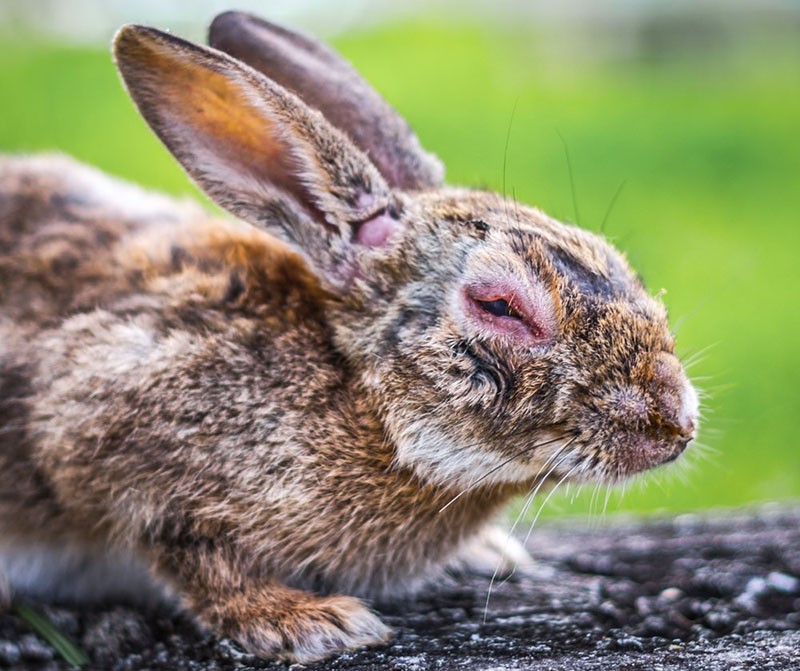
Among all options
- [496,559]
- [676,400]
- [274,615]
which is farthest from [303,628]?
[676,400]

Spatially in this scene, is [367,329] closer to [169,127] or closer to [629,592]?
[169,127]

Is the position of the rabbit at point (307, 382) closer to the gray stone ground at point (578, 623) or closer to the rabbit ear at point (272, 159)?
the rabbit ear at point (272, 159)

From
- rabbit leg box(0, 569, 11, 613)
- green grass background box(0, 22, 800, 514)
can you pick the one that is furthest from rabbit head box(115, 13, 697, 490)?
rabbit leg box(0, 569, 11, 613)

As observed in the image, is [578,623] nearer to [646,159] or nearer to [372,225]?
[372,225]

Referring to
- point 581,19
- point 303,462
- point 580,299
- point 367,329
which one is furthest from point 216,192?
point 581,19

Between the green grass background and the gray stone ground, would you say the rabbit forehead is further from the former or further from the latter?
the gray stone ground

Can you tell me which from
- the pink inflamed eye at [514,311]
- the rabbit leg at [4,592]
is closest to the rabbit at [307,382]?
the pink inflamed eye at [514,311]
